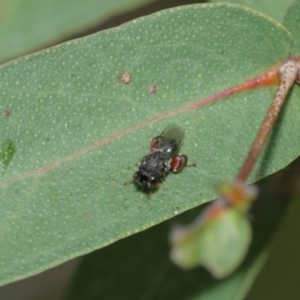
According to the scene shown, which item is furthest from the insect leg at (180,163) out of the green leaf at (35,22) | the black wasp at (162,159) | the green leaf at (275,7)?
the green leaf at (35,22)

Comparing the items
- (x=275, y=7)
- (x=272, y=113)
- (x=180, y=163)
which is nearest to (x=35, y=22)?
(x=275, y=7)

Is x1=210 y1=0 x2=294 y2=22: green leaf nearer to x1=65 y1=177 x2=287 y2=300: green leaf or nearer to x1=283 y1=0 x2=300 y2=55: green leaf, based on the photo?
x1=283 y1=0 x2=300 y2=55: green leaf

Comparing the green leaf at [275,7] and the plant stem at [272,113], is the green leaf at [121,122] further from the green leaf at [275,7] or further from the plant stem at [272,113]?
the green leaf at [275,7]

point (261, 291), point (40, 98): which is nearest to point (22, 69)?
point (40, 98)

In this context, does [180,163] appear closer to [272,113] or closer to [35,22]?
[272,113]

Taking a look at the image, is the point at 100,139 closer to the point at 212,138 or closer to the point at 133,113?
the point at 133,113

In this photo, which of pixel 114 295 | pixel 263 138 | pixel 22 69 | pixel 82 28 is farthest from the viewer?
pixel 82 28
